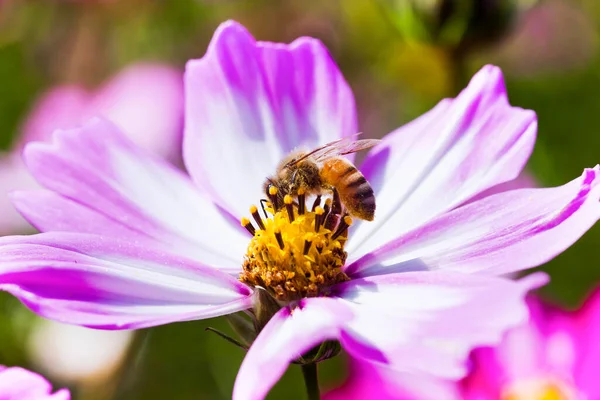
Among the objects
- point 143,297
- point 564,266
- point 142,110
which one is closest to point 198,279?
point 143,297

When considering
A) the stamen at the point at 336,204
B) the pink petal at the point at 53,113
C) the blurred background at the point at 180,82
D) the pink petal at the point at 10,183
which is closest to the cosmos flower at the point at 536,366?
the stamen at the point at 336,204

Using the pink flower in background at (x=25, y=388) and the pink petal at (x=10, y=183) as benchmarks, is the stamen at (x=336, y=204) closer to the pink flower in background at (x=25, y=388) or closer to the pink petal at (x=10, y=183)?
the pink flower in background at (x=25, y=388)

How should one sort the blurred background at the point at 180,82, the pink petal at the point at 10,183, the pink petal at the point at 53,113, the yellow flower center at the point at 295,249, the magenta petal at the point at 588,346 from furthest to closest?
the pink petal at the point at 53,113
the pink petal at the point at 10,183
the blurred background at the point at 180,82
the magenta petal at the point at 588,346
the yellow flower center at the point at 295,249

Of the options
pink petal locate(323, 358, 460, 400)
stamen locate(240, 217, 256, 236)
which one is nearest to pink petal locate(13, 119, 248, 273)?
stamen locate(240, 217, 256, 236)

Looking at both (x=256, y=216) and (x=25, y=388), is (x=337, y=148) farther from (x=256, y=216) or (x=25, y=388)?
(x=25, y=388)

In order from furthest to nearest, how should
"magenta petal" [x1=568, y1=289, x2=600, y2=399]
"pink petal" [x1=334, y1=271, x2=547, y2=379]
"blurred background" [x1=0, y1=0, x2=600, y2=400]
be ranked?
"blurred background" [x1=0, y1=0, x2=600, y2=400]
"magenta petal" [x1=568, y1=289, x2=600, y2=399]
"pink petal" [x1=334, y1=271, x2=547, y2=379]

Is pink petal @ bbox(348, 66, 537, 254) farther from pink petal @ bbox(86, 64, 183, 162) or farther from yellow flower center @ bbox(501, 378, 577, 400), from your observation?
pink petal @ bbox(86, 64, 183, 162)

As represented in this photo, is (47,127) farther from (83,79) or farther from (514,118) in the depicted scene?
(514,118)
